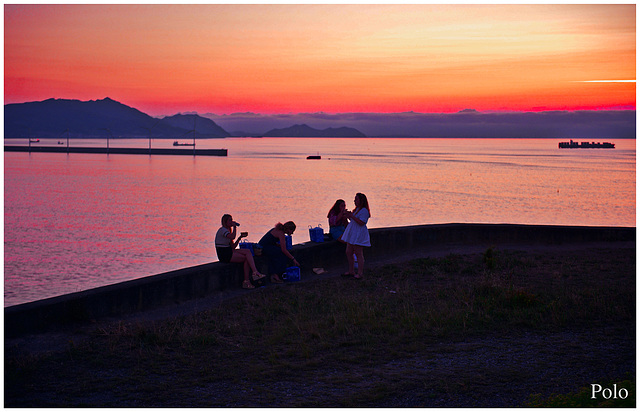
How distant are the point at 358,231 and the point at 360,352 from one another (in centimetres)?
442

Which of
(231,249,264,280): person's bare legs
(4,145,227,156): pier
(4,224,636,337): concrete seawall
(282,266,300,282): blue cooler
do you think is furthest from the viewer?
(4,145,227,156): pier

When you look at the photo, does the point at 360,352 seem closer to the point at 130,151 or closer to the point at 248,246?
the point at 248,246

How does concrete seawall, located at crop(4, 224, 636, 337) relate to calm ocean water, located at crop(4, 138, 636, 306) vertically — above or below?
above

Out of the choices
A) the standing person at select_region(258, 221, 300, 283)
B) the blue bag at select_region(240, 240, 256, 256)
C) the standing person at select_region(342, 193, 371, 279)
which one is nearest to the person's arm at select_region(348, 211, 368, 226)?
the standing person at select_region(342, 193, 371, 279)

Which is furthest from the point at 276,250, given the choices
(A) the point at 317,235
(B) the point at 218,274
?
(A) the point at 317,235

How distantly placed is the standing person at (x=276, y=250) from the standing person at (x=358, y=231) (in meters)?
1.07

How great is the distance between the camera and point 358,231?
11.6 meters

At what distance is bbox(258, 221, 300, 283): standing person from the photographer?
11.4 m

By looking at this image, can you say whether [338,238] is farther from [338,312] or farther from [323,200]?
[323,200]

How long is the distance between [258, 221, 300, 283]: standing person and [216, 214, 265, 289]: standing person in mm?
504

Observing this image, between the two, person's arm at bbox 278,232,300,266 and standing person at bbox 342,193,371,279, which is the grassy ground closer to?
person's arm at bbox 278,232,300,266

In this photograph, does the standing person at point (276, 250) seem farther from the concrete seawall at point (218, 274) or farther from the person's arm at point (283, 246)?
the concrete seawall at point (218, 274)

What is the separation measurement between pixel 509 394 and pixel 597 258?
29.0ft

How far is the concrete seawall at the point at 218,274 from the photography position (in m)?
8.09
